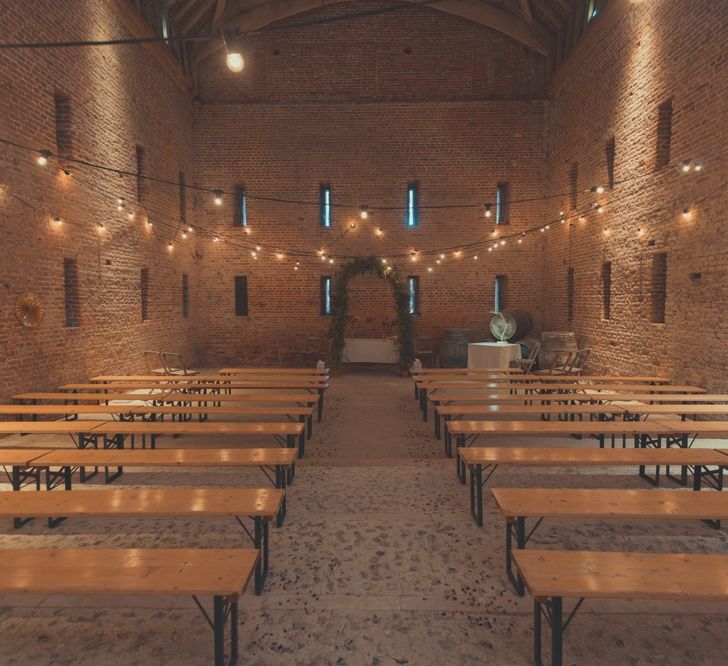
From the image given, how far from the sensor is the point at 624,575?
2043 millimetres

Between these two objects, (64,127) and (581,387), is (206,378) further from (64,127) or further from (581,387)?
(581,387)

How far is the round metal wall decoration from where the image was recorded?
6094 mm

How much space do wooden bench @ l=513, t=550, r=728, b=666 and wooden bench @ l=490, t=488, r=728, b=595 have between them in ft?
1.28

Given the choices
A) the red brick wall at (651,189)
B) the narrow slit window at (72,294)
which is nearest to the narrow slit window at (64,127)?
the narrow slit window at (72,294)

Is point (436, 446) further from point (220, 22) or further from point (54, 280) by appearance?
point (220, 22)

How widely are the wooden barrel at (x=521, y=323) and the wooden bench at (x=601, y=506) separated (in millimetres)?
8921

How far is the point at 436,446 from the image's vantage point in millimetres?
5590

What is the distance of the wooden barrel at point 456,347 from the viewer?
11500mm

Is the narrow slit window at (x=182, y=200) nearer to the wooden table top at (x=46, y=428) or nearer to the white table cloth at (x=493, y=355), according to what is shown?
the white table cloth at (x=493, y=355)

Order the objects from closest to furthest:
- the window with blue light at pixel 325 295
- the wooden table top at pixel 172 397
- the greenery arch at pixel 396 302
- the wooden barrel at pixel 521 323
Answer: the wooden table top at pixel 172 397, the greenery arch at pixel 396 302, the wooden barrel at pixel 521 323, the window with blue light at pixel 325 295

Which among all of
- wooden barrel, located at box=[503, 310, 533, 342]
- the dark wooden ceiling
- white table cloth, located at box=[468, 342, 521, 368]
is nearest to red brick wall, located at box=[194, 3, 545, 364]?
the dark wooden ceiling

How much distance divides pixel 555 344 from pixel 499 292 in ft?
9.90

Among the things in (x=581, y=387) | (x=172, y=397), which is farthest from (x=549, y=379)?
(x=172, y=397)

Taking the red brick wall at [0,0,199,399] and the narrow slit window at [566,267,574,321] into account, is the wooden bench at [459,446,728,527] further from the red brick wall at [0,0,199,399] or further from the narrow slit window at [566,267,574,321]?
the narrow slit window at [566,267,574,321]
